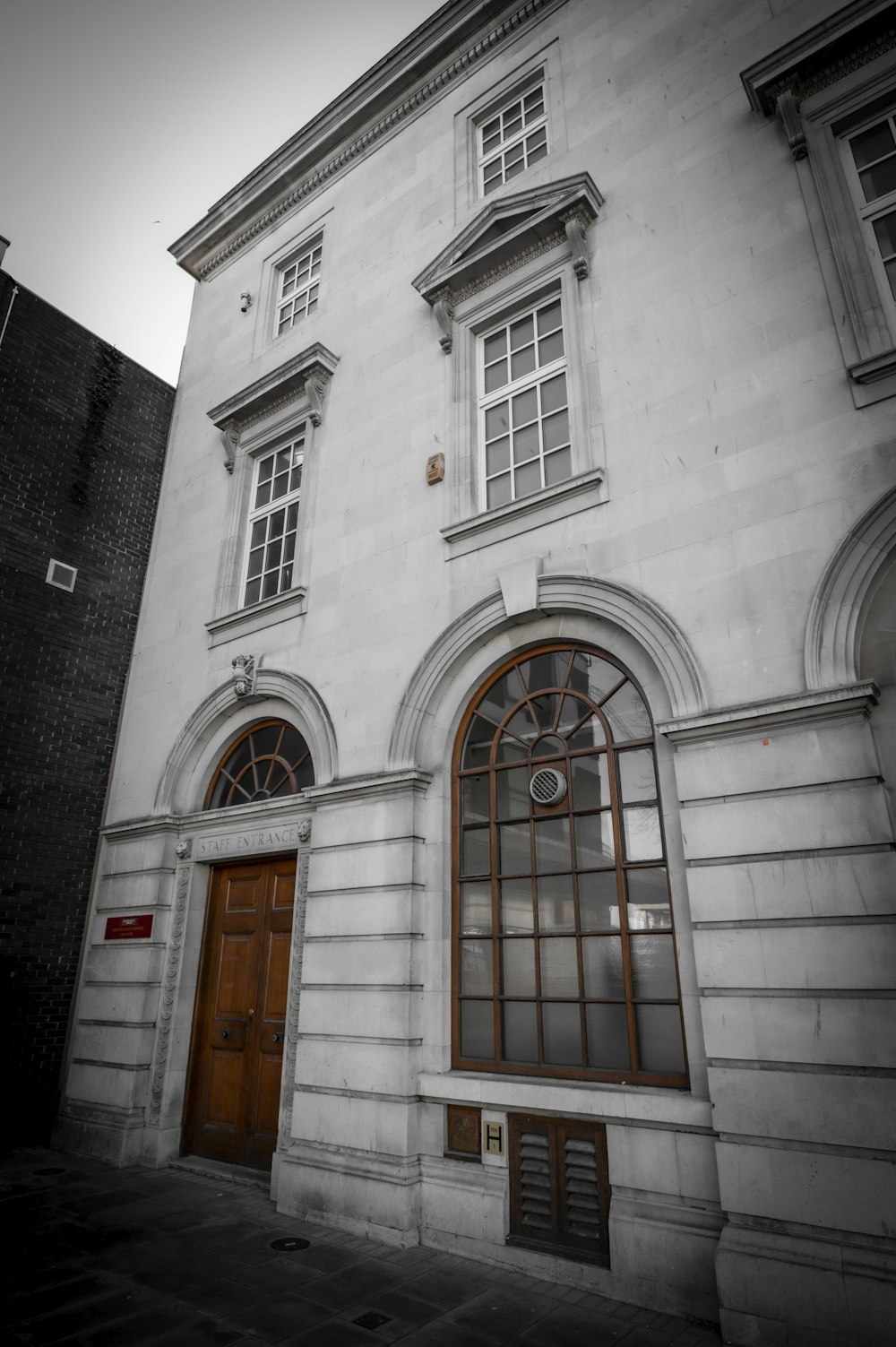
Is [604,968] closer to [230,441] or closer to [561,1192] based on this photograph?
[561,1192]

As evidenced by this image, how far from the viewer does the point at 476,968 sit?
6.68 metres

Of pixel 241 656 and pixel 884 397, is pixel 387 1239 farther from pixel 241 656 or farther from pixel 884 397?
pixel 884 397

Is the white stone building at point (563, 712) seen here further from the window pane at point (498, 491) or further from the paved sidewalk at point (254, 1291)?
the paved sidewalk at point (254, 1291)

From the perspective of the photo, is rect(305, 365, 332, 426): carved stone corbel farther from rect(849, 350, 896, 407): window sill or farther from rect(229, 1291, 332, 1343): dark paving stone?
rect(229, 1291, 332, 1343): dark paving stone

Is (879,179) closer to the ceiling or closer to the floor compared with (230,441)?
closer to the floor

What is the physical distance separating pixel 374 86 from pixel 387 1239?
13560mm


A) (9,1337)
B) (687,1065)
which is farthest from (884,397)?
(9,1337)

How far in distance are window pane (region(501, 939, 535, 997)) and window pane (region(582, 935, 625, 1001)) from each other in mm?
499

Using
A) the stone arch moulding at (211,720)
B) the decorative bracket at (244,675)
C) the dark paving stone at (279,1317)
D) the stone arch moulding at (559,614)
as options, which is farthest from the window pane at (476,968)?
the decorative bracket at (244,675)

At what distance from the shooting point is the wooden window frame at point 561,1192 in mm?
5359

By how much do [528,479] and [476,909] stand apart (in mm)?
4180

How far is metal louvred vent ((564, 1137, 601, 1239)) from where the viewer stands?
5.41 metres

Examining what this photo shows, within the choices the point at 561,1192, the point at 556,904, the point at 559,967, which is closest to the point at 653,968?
the point at 559,967

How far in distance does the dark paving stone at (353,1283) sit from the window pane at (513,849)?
9.73 feet
